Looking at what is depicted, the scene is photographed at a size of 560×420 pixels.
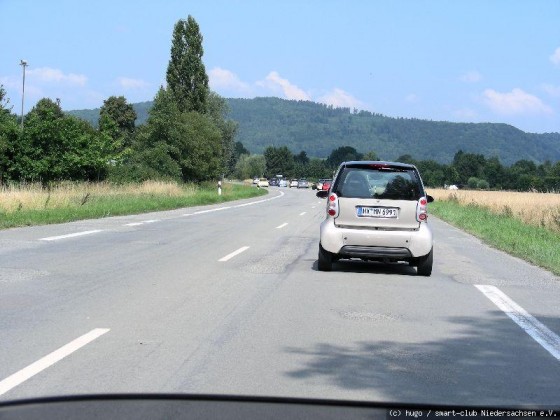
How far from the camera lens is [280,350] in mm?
5543

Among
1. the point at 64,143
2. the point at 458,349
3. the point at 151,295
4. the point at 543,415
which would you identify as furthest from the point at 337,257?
the point at 64,143

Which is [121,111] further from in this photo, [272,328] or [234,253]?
[272,328]

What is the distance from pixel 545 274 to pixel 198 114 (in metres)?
44.9

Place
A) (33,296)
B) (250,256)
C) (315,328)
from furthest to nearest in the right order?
1. (250,256)
2. (33,296)
3. (315,328)

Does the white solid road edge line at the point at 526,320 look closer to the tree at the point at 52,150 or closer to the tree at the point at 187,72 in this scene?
the tree at the point at 52,150

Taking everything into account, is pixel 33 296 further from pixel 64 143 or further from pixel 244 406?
pixel 64 143

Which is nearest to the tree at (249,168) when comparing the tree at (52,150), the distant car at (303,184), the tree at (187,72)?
the distant car at (303,184)

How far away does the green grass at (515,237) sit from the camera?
13688mm

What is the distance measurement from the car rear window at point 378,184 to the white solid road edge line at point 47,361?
5429 millimetres

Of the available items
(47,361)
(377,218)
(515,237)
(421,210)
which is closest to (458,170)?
(515,237)

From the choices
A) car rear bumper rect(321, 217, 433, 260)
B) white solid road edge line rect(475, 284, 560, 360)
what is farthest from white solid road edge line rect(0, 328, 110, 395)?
car rear bumper rect(321, 217, 433, 260)

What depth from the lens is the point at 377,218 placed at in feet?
34.2

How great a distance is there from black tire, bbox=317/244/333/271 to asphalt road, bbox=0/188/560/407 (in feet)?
0.59

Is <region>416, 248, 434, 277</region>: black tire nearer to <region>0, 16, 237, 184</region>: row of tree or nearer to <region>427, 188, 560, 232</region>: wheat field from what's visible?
<region>427, 188, 560, 232</region>: wheat field
